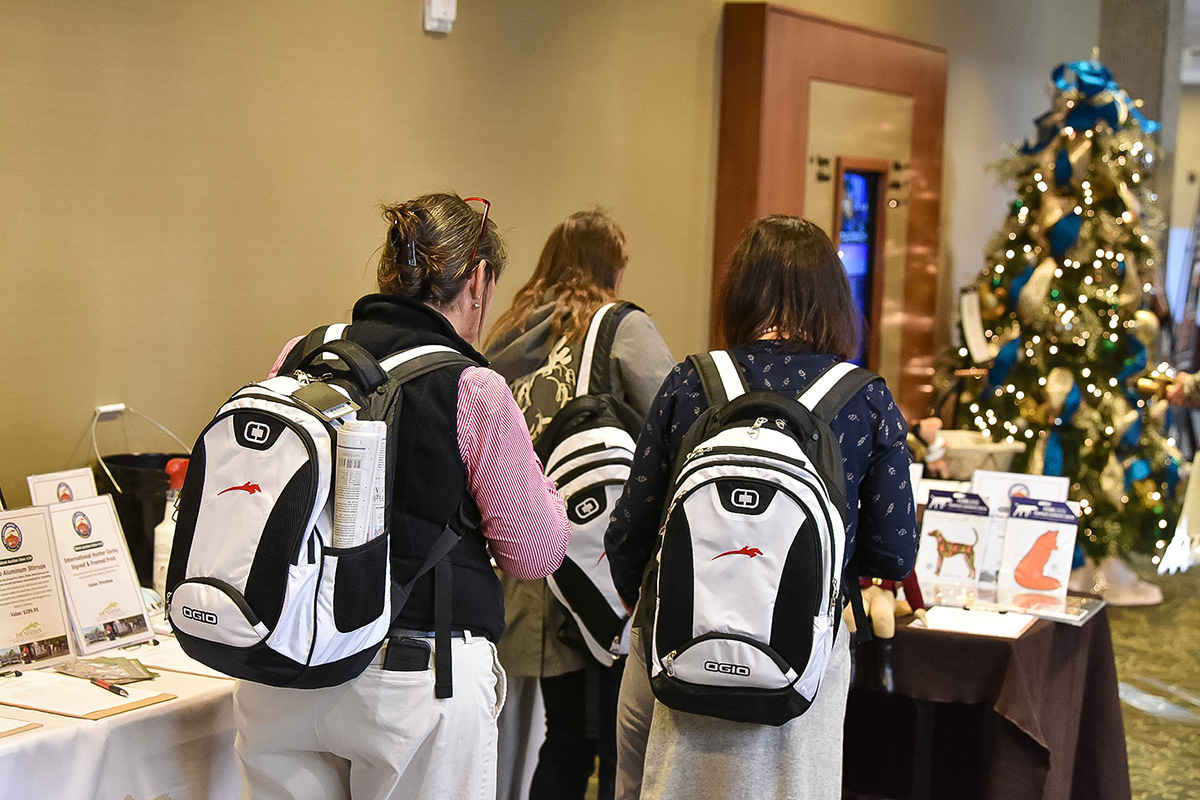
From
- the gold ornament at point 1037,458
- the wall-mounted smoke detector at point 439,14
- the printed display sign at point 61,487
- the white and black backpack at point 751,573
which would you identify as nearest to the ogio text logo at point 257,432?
the white and black backpack at point 751,573

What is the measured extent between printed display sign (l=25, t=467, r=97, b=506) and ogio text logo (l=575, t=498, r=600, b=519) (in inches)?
40.4

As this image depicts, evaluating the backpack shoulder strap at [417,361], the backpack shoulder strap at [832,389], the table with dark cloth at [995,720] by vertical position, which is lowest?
the table with dark cloth at [995,720]

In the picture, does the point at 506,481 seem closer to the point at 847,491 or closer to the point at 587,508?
the point at 847,491

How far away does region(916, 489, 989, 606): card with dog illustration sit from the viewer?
2.78 metres

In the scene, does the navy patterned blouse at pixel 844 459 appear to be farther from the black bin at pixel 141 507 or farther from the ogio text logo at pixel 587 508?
the black bin at pixel 141 507

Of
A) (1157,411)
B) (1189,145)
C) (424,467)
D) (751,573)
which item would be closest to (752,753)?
(751,573)

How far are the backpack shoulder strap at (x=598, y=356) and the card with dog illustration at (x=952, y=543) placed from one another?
852mm

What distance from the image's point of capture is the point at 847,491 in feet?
6.07

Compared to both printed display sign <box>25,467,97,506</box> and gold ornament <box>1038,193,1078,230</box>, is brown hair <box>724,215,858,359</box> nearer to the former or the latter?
printed display sign <box>25,467,97,506</box>

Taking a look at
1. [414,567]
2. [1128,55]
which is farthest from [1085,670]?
[1128,55]

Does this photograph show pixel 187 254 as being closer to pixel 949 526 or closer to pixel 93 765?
pixel 93 765

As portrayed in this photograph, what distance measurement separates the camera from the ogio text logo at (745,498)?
168 centimetres

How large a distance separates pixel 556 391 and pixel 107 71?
4.19 ft

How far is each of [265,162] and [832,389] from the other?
1898 mm
